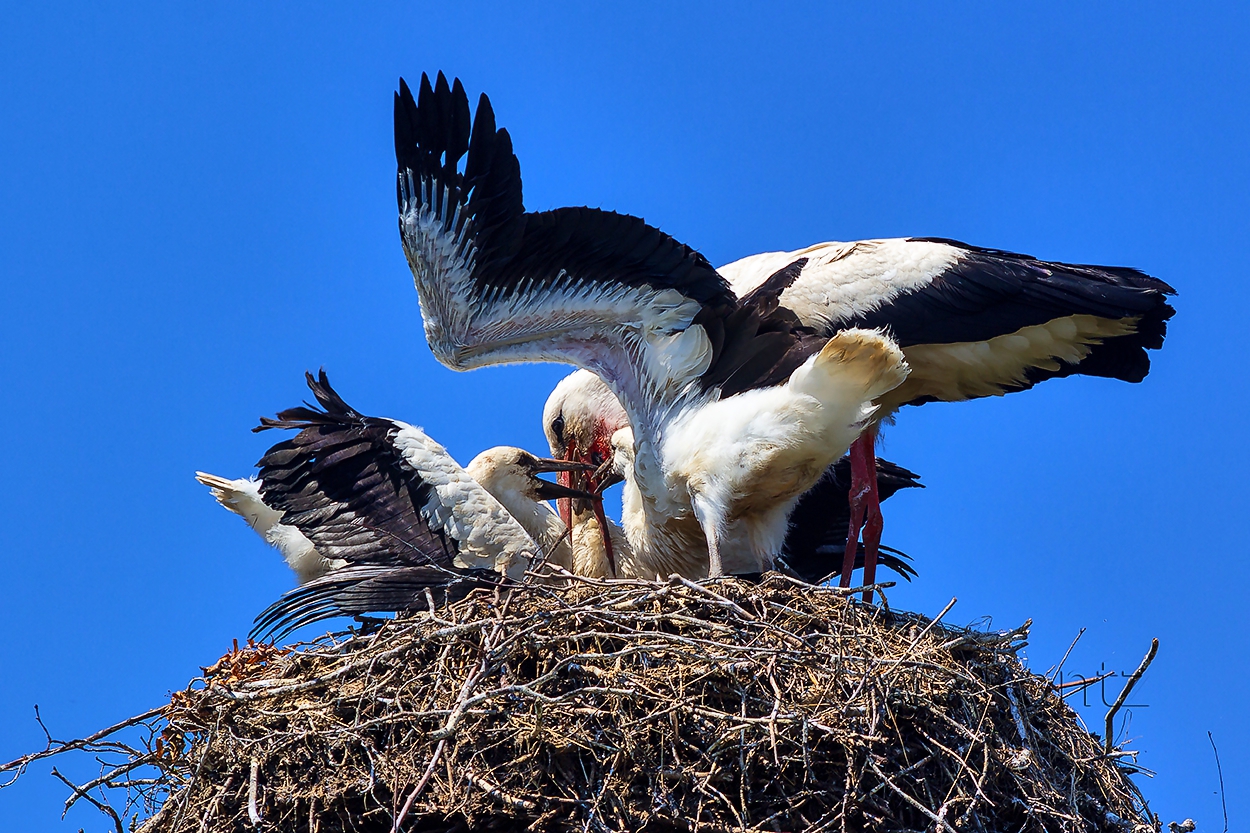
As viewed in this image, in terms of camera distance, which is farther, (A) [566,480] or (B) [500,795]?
(A) [566,480]

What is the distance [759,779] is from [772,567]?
1848 mm

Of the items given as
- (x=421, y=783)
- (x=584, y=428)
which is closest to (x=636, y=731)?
(x=421, y=783)

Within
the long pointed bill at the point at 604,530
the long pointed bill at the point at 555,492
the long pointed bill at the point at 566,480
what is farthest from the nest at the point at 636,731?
the long pointed bill at the point at 566,480

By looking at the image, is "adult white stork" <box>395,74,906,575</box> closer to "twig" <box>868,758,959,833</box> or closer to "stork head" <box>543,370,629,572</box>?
"stork head" <box>543,370,629,572</box>

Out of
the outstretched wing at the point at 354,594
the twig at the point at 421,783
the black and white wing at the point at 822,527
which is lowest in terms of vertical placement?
the twig at the point at 421,783

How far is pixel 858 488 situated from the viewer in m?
7.20

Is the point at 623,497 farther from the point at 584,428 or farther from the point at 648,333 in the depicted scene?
the point at 648,333

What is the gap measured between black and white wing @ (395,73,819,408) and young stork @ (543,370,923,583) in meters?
0.87

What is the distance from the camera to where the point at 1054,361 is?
6750mm

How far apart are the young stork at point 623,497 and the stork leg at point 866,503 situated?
0.47 m

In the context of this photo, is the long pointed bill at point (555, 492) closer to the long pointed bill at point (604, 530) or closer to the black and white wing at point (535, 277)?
the long pointed bill at point (604, 530)

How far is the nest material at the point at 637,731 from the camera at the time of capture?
16.6 feet

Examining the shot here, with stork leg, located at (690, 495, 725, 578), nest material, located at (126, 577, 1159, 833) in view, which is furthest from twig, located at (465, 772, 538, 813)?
stork leg, located at (690, 495, 725, 578)

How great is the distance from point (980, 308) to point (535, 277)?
6.40 ft
